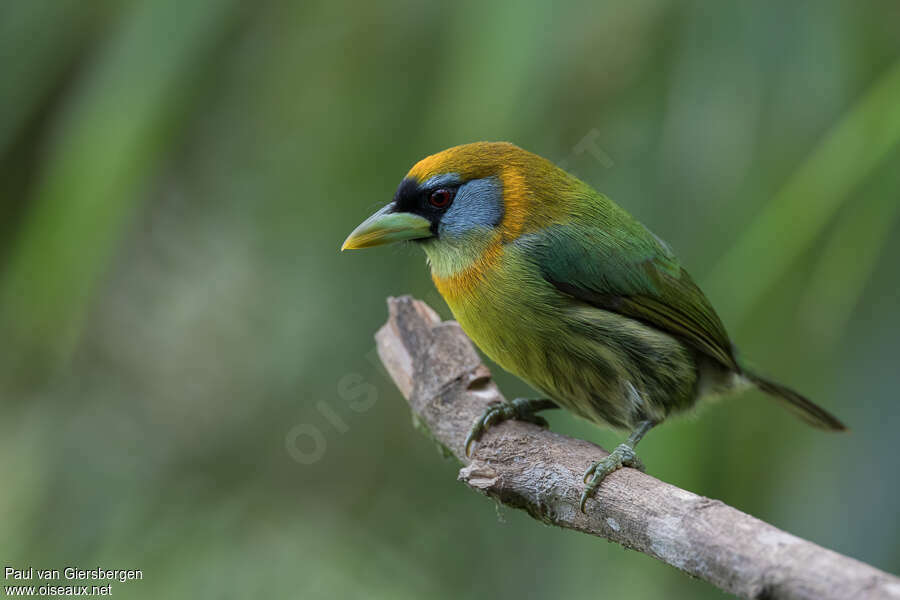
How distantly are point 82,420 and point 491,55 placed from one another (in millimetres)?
2438

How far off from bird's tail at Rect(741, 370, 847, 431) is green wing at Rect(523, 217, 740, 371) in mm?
229

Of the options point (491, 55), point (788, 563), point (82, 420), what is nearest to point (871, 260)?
point (491, 55)

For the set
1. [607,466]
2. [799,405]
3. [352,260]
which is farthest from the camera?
[352,260]

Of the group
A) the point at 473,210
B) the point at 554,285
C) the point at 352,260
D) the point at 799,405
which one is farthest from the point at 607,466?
the point at 352,260

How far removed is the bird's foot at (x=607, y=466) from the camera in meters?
1.94

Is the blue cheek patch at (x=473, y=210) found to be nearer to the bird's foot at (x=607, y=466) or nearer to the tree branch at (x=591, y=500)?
the tree branch at (x=591, y=500)

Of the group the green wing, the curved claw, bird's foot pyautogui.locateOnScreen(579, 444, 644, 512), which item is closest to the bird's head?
the green wing

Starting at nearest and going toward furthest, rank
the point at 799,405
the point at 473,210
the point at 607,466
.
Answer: the point at 607,466 → the point at 473,210 → the point at 799,405

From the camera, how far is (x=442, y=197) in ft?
8.44

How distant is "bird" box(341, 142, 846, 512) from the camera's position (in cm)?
245

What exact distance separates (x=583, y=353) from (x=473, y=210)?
0.53m

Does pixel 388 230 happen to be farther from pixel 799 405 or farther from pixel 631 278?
pixel 799 405

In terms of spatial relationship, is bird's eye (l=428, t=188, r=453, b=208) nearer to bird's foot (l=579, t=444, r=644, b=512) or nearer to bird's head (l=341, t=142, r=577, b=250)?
bird's head (l=341, t=142, r=577, b=250)

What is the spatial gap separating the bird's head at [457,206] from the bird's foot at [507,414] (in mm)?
500
